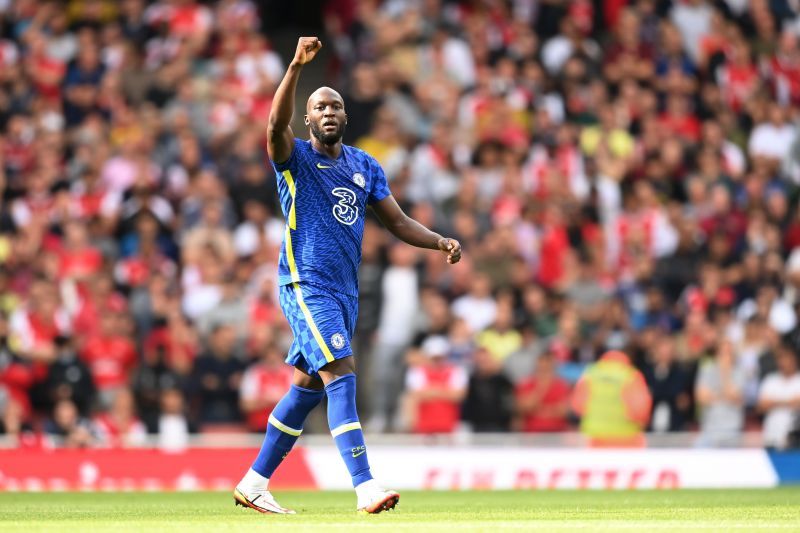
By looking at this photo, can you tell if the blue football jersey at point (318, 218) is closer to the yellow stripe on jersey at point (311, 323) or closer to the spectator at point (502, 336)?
the yellow stripe on jersey at point (311, 323)

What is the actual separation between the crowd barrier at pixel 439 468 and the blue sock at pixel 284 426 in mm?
5215

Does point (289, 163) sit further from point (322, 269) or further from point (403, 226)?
point (403, 226)

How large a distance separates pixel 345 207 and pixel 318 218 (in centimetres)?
20

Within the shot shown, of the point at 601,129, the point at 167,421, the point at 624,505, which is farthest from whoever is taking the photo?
the point at 601,129

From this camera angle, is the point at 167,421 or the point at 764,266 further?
the point at 764,266

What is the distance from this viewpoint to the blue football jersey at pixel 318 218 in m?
9.72

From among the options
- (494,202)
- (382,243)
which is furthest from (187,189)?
(494,202)

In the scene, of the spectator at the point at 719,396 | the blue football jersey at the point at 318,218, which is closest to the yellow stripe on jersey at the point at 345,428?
the blue football jersey at the point at 318,218

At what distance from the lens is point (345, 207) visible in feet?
32.3

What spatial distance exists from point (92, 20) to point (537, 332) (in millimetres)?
8119

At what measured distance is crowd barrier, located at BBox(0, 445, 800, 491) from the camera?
15.2 m

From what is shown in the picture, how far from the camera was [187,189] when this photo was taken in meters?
18.9

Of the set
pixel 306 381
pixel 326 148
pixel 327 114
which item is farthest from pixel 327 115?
pixel 306 381

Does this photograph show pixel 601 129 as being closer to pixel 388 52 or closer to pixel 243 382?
pixel 388 52
